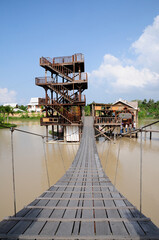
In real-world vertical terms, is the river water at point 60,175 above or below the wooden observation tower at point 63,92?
below

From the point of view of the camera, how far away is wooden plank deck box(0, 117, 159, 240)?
6.87 ft

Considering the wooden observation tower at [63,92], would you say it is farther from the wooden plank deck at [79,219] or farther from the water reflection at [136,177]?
the wooden plank deck at [79,219]

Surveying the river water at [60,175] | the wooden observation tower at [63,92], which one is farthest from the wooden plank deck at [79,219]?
the wooden observation tower at [63,92]

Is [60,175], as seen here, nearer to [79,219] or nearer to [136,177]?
[136,177]

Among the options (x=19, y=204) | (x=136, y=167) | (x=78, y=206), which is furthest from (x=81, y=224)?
(x=136, y=167)

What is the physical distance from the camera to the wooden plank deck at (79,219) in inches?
82.4

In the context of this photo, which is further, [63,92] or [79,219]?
[63,92]

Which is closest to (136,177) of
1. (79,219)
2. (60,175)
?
(60,175)

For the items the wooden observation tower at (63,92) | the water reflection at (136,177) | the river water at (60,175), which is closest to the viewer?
the water reflection at (136,177)

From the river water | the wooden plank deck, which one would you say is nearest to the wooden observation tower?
the river water

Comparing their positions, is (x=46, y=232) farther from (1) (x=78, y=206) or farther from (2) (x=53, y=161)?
(2) (x=53, y=161)

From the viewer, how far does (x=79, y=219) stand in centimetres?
243

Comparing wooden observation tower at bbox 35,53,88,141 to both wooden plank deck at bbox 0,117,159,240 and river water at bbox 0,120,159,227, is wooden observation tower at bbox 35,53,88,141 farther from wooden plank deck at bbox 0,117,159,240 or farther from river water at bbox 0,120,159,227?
wooden plank deck at bbox 0,117,159,240

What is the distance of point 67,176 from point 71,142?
1309 cm
